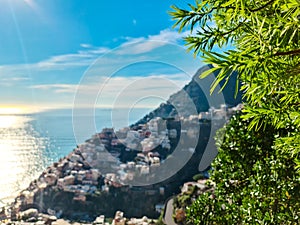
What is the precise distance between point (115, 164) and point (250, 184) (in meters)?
5.50

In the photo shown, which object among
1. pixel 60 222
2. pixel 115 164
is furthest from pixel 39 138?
pixel 60 222

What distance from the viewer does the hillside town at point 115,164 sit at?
659 cm

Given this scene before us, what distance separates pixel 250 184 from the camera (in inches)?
66.9

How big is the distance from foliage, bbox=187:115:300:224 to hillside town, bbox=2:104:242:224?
438cm

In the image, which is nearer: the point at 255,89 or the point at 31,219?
the point at 255,89

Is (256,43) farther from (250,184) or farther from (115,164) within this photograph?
(115,164)

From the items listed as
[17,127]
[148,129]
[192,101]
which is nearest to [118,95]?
[148,129]

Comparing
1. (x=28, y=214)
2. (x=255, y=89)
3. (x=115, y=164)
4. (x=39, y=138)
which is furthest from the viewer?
(x=39, y=138)

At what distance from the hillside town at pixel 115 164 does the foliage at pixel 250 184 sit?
438cm

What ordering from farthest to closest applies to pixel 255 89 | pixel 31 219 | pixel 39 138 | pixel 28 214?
pixel 39 138, pixel 28 214, pixel 31 219, pixel 255 89

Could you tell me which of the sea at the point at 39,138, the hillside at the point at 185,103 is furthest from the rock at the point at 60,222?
the hillside at the point at 185,103

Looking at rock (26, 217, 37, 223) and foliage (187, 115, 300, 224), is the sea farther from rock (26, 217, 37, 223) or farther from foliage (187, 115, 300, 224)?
foliage (187, 115, 300, 224)

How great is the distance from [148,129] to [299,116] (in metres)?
5.95

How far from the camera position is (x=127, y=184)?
7098mm
